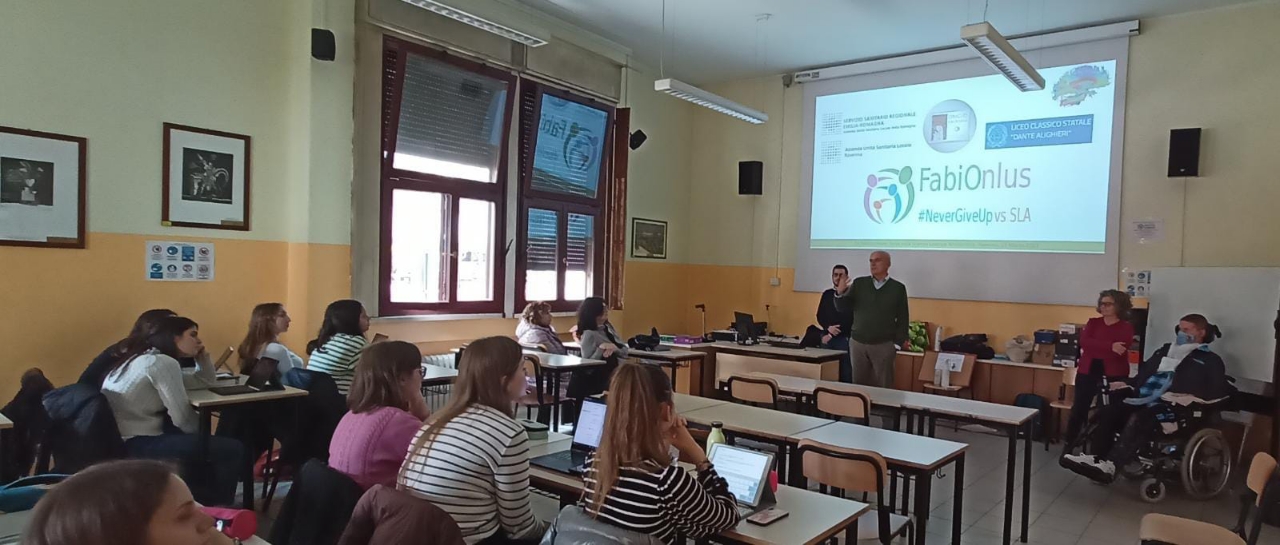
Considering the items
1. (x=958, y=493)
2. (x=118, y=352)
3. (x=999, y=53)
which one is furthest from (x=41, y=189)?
(x=999, y=53)

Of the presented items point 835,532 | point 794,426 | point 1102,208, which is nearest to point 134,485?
point 835,532

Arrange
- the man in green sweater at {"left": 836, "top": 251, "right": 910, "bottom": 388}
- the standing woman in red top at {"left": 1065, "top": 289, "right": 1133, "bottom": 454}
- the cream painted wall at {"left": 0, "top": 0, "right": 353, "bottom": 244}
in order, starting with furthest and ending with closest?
the man in green sweater at {"left": 836, "top": 251, "right": 910, "bottom": 388}, the standing woman in red top at {"left": 1065, "top": 289, "right": 1133, "bottom": 454}, the cream painted wall at {"left": 0, "top": 0, "right": 353, "bottom": 244}

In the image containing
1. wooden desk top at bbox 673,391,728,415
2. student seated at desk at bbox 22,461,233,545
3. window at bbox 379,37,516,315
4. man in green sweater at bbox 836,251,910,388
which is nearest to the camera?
student seated at desk at bbox 22,461,233,545

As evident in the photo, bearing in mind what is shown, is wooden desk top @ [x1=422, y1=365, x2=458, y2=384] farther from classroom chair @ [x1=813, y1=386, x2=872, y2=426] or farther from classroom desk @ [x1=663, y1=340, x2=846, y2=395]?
classroom desk @ [x1=663, y1=340, x2=846, y2=395]

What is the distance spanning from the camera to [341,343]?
14.5 feet

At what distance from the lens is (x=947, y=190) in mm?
7758

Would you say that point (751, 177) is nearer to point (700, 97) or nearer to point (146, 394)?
point (700, 97)

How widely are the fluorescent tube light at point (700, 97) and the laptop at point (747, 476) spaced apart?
4360 mm

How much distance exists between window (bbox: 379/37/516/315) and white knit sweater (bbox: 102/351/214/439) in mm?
2533

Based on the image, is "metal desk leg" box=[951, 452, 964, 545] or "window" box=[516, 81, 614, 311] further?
"window" box=[516, 81, 614, 311]

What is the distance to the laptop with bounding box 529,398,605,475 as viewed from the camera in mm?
2916

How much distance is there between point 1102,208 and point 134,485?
7.74 metres

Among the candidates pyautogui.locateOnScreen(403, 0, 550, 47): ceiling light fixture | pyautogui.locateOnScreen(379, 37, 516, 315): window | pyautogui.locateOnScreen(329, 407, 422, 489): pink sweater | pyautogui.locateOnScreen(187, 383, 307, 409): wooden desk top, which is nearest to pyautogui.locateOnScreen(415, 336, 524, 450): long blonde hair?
pyautogui.locateOnScreen(329, 407, 422, 489): pink sweater

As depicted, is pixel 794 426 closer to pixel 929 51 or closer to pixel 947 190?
pixel 947 190
